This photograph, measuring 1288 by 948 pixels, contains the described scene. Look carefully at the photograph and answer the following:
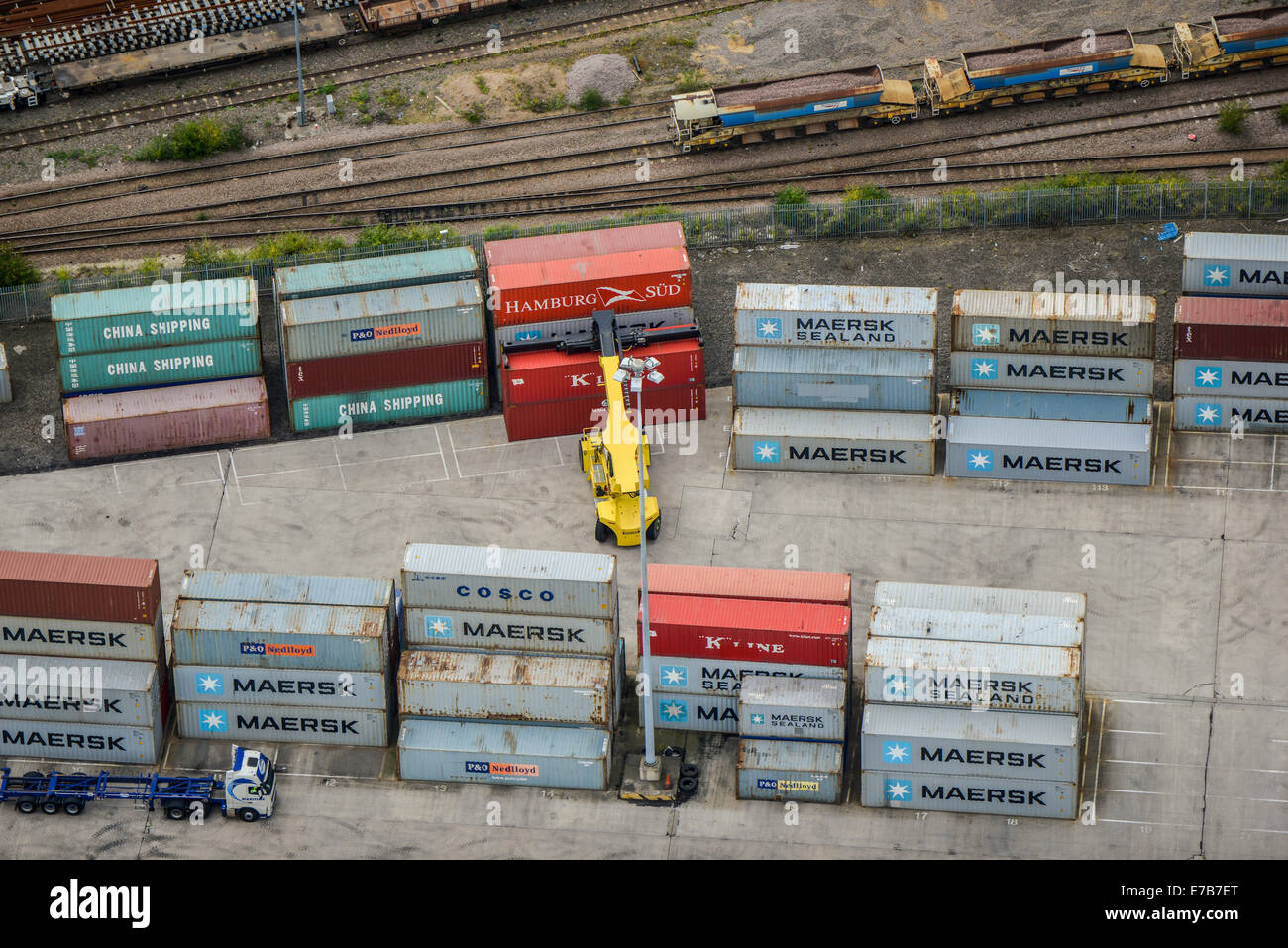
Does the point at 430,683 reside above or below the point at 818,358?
below

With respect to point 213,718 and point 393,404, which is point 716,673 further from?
point 393,404

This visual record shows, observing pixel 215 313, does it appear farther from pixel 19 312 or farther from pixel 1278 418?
pixel 1278 418

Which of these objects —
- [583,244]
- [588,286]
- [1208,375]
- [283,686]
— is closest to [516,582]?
[283,686]

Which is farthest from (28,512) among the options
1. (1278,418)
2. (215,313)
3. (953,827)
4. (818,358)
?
(1278,418)

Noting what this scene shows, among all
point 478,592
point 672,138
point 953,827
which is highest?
point 672,138

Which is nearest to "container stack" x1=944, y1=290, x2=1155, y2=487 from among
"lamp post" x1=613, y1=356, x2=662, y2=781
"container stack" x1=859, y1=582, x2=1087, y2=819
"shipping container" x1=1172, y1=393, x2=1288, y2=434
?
"shipping container" x1=1172, y1=393, x2=1288, y2=434

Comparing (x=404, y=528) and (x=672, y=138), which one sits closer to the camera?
(x=404, y=528)
